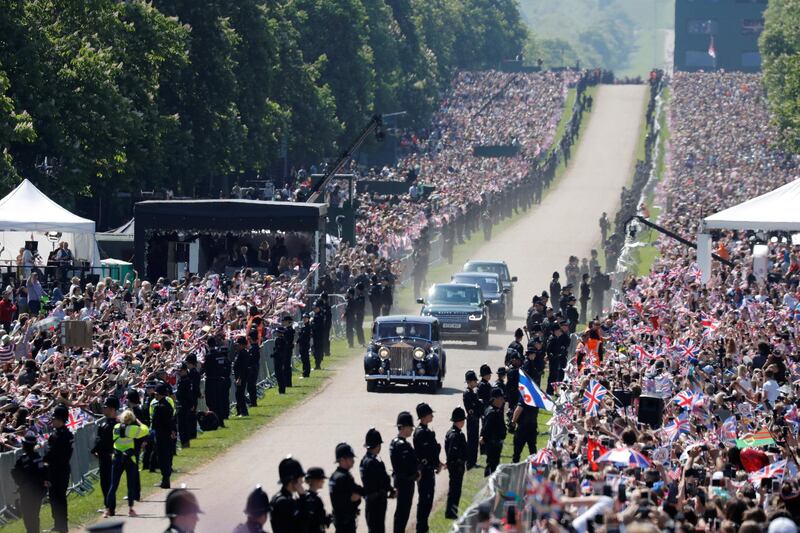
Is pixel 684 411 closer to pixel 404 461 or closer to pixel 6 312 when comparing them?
pixel 404 461

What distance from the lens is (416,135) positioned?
114 meters

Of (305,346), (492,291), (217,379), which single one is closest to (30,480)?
(217,379)

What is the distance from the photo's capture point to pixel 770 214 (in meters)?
38.0

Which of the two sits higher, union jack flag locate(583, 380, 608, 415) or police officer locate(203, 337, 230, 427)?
union jack flag locate(583, 380, 608, 415)

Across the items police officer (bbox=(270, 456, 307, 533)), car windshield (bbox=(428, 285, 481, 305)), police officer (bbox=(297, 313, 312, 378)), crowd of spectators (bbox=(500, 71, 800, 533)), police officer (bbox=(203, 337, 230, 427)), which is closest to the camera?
crowd of spectators (bbox=(500, 71, 800, 533))

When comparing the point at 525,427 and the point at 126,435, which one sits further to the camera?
the point at 525,427

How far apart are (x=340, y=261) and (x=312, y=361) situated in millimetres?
10343

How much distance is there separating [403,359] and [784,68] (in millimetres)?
76312

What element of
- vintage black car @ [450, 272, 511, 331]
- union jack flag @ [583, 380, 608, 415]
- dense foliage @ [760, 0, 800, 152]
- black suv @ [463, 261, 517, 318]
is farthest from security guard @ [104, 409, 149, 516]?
dense foliage @ [760, 0, 800, 152]

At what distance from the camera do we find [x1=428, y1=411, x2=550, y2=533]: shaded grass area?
80.1 ft

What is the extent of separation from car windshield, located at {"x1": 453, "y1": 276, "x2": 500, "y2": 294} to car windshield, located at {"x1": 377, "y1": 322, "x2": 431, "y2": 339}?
Answer: 559 inches

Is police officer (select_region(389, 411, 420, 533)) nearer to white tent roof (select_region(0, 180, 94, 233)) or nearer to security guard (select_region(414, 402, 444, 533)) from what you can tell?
security guard (select_region(414, 402, 444, 533))

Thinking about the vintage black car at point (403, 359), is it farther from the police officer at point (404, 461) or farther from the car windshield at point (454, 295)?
the police officer at point (404, 461)

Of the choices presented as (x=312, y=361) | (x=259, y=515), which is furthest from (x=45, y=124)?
(x=259, y=515)
